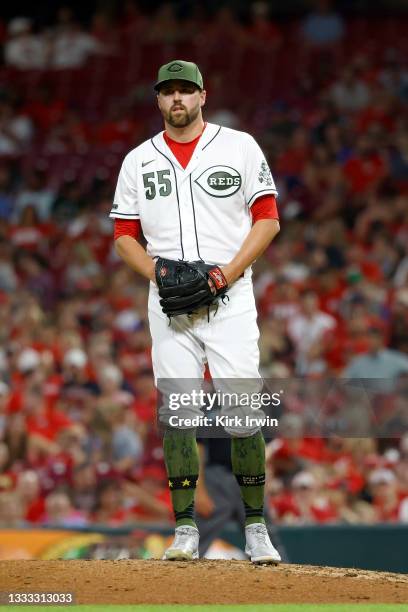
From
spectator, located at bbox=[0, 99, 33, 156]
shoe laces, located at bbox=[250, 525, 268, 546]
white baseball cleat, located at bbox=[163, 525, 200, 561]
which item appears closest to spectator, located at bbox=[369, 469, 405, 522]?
shoe laces, located at bbox=[250, 525, 268, 546]

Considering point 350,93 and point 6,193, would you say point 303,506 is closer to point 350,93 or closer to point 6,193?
point 6,193

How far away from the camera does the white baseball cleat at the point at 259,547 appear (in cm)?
552

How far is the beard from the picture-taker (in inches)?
217

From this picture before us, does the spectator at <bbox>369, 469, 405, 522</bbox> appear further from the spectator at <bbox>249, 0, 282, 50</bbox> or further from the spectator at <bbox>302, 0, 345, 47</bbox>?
the spectator at <bbox>302, 0, 345, 47</bbox>

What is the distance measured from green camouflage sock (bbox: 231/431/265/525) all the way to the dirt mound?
25cm

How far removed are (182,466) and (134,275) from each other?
299 inches

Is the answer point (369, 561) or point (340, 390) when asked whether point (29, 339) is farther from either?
point (369, 561)

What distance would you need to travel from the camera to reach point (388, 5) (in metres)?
17.8

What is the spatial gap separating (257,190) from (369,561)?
407 centimetres

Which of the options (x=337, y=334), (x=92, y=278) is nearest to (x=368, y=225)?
(x=337, y=334)

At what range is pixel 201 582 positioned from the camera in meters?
5.09

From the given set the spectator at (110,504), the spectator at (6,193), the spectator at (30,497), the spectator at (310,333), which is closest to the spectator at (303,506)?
the spectator at (110,504)

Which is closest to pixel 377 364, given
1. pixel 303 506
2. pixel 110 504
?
pixel 303 506

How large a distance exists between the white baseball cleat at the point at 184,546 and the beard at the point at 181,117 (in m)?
1.82
